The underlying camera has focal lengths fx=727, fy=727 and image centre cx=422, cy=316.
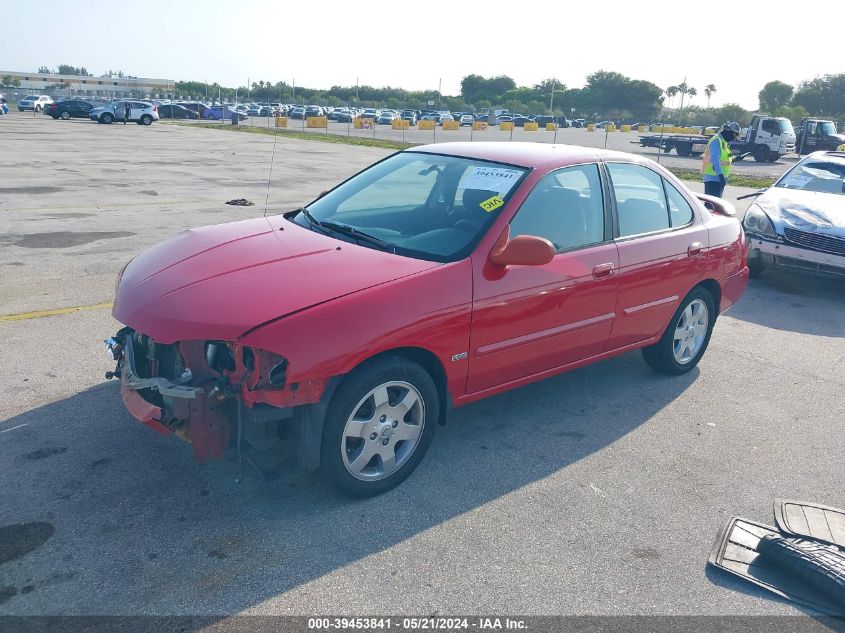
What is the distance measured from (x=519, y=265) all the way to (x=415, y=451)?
1.15 m

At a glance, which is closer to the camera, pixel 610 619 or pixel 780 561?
pixel 610 619

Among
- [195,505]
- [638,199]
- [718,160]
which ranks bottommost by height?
[195,505]

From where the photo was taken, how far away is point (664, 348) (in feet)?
17.9

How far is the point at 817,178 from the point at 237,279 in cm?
913

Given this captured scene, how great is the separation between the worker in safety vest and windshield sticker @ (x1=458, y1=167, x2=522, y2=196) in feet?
28.2

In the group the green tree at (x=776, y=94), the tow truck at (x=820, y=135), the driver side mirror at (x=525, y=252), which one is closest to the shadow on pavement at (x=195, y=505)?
the driver side mirror at (x=525, y=252)

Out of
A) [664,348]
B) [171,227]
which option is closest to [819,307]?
[664,348]

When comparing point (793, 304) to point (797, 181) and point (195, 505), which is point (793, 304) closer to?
point (797, 181)

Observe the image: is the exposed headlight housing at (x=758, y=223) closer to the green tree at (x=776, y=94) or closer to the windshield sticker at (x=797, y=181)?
the windshield sticker at (x=797, y=181)

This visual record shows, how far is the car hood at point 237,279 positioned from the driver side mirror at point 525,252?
1.28 feet

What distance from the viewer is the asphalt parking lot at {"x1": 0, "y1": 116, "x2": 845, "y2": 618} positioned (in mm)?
3020

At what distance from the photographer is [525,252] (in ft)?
12.7

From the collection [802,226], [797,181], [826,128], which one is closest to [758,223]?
A: [802,226]

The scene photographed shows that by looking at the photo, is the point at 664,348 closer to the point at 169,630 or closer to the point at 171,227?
the point at 169,630
